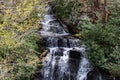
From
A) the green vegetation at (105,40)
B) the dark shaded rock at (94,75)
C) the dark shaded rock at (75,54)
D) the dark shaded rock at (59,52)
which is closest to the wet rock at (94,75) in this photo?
the dark shaded rock at (94,75)

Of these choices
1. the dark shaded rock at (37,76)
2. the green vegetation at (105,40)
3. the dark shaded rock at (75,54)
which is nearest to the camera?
the green vegetation at (105,40)

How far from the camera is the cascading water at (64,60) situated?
11828mm

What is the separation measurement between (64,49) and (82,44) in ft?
2.91

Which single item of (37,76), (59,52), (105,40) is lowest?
(37,76)

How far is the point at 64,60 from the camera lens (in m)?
12.3

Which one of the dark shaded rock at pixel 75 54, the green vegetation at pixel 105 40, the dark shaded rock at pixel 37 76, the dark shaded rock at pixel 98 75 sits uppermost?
the green vegetation at pixel 105 40

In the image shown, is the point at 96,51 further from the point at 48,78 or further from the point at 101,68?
the point at 48,78

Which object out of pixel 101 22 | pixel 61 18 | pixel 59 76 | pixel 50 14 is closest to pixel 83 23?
pixel 101 22

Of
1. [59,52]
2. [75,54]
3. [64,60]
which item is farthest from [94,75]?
[59,52]

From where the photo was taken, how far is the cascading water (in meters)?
11.8

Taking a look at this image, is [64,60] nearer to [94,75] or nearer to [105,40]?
[94,75]

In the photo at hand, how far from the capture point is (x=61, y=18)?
16.0 meters

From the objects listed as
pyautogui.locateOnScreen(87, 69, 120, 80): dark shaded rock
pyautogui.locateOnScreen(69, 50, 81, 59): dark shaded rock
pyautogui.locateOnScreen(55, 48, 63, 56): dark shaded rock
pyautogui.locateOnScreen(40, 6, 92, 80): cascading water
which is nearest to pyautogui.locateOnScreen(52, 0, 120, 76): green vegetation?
pyautogui.locateOnScreen(87, 69, 120, 80): dark shaded rock

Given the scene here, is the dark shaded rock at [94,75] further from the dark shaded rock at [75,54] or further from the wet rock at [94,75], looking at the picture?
the dark shaded rock at [75,54]
